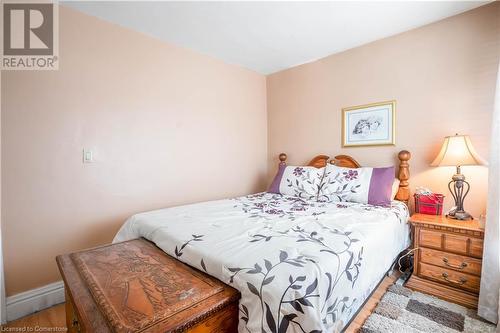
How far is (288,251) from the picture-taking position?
42.4 inches

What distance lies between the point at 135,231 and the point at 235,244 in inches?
34.3

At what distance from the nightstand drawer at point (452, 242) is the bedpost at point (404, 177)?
1.56 ft

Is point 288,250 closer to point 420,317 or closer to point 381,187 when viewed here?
point 420,317

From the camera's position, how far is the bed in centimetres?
86

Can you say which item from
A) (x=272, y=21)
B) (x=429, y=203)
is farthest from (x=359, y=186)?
(x=272, y=21)

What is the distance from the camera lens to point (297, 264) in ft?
3.16

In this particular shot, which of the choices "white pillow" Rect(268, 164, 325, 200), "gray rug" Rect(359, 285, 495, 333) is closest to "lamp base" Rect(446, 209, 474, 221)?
"gray rug" Rect(359, 285, 495, 333)

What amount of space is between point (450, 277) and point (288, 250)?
151cm

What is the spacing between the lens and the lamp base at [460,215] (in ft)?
5.99

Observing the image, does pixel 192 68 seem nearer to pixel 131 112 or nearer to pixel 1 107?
pixel 131 112

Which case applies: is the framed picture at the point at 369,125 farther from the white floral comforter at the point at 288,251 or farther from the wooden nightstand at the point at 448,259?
the wooden nightstand at the point at 448,259

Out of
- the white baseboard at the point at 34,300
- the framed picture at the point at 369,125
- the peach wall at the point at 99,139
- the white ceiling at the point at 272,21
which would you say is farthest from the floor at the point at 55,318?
the white ceiling at the point at 272,21

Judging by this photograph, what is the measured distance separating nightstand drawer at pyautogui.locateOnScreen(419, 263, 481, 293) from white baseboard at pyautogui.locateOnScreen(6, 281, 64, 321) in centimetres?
288

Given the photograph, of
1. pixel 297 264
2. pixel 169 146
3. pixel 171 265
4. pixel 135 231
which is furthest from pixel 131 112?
pixel 297 264
